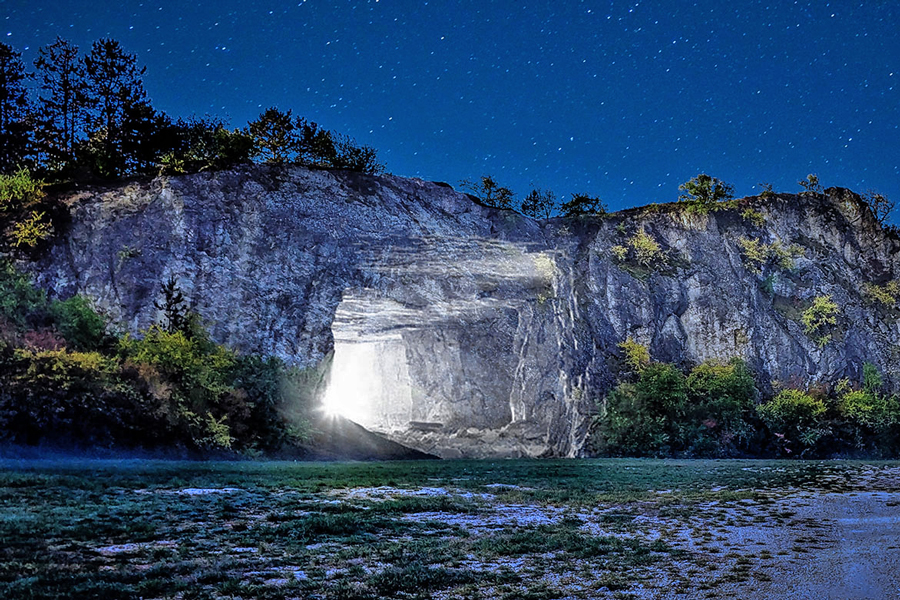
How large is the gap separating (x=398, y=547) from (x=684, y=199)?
142ft

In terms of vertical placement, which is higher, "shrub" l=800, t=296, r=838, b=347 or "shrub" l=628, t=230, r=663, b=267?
"shrub" l=628, t=230, r=663, b=267

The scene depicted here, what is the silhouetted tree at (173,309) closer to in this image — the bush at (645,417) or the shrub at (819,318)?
the bush at (645,417)

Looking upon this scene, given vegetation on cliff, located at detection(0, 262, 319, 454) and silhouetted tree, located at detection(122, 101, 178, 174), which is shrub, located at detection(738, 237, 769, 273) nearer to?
vegetation on cliff, located at detection(0, 262, 319, 454)

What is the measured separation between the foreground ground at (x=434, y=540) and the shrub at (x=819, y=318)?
28413 mm

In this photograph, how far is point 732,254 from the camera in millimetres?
45625

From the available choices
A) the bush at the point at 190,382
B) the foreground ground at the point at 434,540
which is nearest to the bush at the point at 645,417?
the foreground ground at the point at 434,540

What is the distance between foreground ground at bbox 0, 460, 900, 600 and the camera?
6.96 metres

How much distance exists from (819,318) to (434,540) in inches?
1634

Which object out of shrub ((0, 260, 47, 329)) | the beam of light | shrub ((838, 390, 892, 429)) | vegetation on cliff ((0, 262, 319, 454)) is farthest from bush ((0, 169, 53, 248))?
shrub ((838, 390, 892, 429))

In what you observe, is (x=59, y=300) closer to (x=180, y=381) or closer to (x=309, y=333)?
(x=180, y=381)

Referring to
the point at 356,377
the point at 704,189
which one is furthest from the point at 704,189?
the point at 356,377

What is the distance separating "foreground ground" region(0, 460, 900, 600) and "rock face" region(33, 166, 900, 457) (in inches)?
787

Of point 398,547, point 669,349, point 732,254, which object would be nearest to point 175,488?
point 398,547

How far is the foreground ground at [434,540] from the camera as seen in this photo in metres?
6.96
